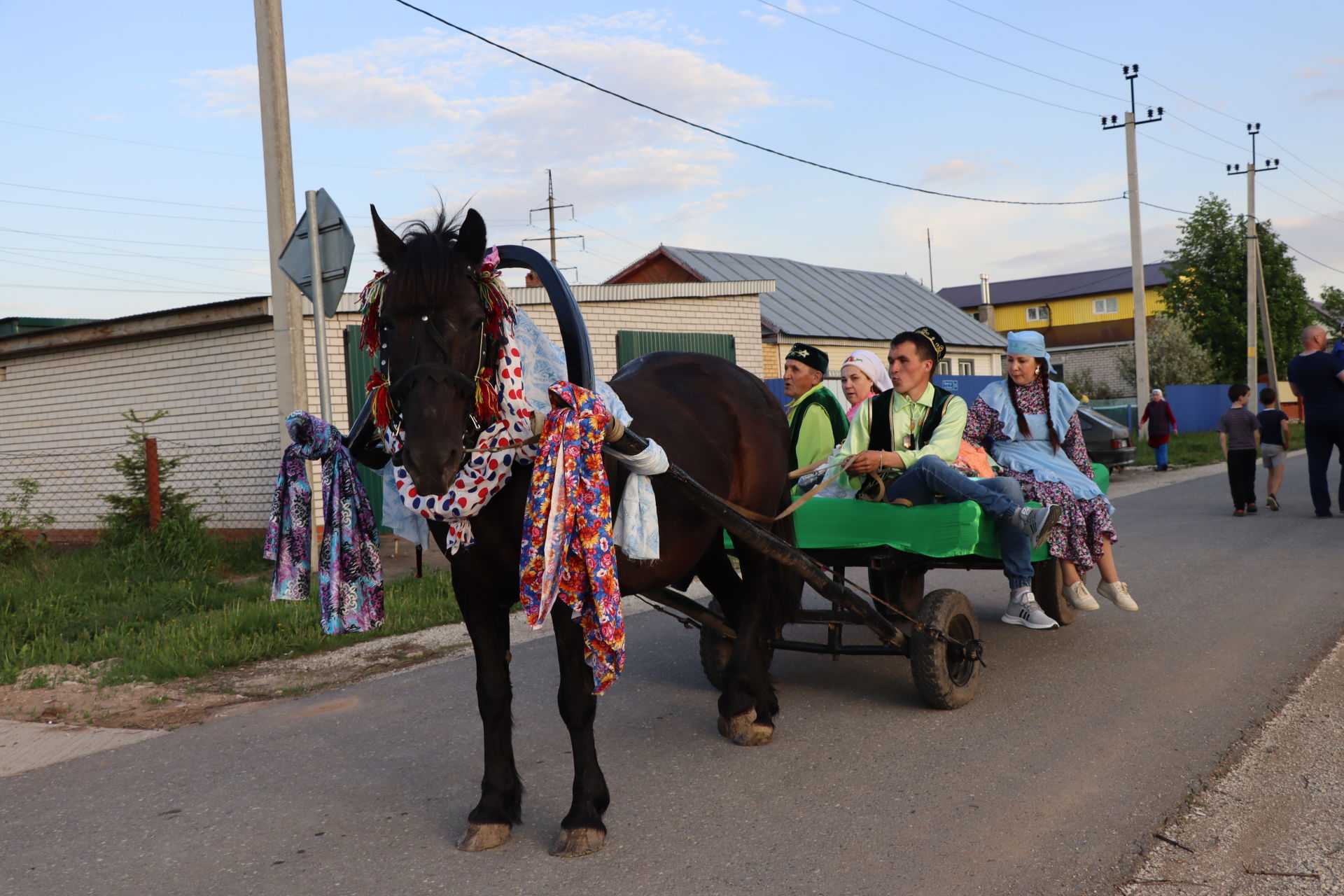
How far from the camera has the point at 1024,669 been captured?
6.03m

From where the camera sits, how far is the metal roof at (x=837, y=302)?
2667cm

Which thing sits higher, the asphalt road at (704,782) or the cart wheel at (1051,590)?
the cart wheel at (1051,590)

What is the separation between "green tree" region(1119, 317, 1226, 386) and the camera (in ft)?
156

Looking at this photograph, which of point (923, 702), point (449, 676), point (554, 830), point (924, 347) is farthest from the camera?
point (449, 676)

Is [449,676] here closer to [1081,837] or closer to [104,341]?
[1081,837]

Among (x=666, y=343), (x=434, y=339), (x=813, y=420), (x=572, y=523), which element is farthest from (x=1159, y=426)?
(x=434, y=339)

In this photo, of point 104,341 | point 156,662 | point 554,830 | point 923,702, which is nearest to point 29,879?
point 554,830

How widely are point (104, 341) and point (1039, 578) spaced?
1337 centimetres

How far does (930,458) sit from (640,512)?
7.41ft

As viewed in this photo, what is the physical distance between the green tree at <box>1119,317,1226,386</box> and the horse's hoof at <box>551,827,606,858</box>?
48.3m

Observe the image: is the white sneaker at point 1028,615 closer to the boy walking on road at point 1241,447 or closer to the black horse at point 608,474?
the black horse at point 608,474

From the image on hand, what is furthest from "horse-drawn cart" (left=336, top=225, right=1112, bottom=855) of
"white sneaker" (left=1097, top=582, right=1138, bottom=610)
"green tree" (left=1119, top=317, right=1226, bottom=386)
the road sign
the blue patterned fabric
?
"green tree" (left=1119, top=317, right=1226, bottom=386)

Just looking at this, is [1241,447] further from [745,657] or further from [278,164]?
[278,164]

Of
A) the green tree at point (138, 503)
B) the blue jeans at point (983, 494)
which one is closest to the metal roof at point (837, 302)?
the green tree at point (138, 503)
